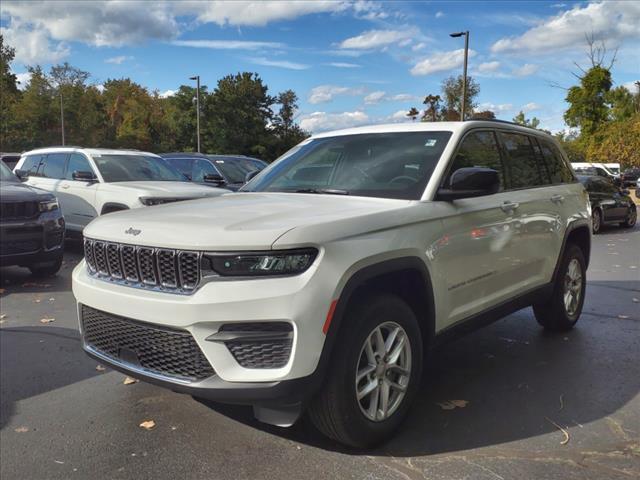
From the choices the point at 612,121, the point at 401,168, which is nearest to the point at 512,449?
the point at 401,168

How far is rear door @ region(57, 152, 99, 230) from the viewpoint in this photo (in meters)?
9.52

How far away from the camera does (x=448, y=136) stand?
3.93 metres

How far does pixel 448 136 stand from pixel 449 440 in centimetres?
195

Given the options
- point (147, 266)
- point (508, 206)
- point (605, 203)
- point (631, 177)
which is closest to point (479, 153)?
point (508, 206)

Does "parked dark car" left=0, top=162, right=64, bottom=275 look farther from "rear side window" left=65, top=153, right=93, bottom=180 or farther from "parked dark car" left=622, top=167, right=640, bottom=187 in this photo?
"parked dark car" left=622, top=167, right=640, bottom=187

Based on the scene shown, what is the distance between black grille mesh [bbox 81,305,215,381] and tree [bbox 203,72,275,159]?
194 ft

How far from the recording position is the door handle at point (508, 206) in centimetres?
419

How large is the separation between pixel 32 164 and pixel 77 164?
160cm

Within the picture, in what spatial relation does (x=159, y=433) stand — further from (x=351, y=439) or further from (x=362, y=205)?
(x=362, y=205)

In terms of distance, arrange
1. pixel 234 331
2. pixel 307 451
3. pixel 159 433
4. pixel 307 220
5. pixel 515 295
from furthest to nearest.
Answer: pixel 515 295, pixel 159 433, pixel 307 451, pixel 307 220, pixel 234 331

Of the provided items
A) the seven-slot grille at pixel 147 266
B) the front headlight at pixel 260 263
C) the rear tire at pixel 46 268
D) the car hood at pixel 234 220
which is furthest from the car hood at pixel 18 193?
the front headlight at pixel 260 263

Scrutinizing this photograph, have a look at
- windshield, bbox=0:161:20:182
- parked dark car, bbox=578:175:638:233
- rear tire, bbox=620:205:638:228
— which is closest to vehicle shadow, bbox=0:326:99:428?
windshield, bbox=0:161:20:182

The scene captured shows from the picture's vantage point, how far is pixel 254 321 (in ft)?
8.71

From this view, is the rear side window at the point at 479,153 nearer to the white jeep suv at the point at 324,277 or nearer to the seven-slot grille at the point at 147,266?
the white jeep suv at the point at 324,277
